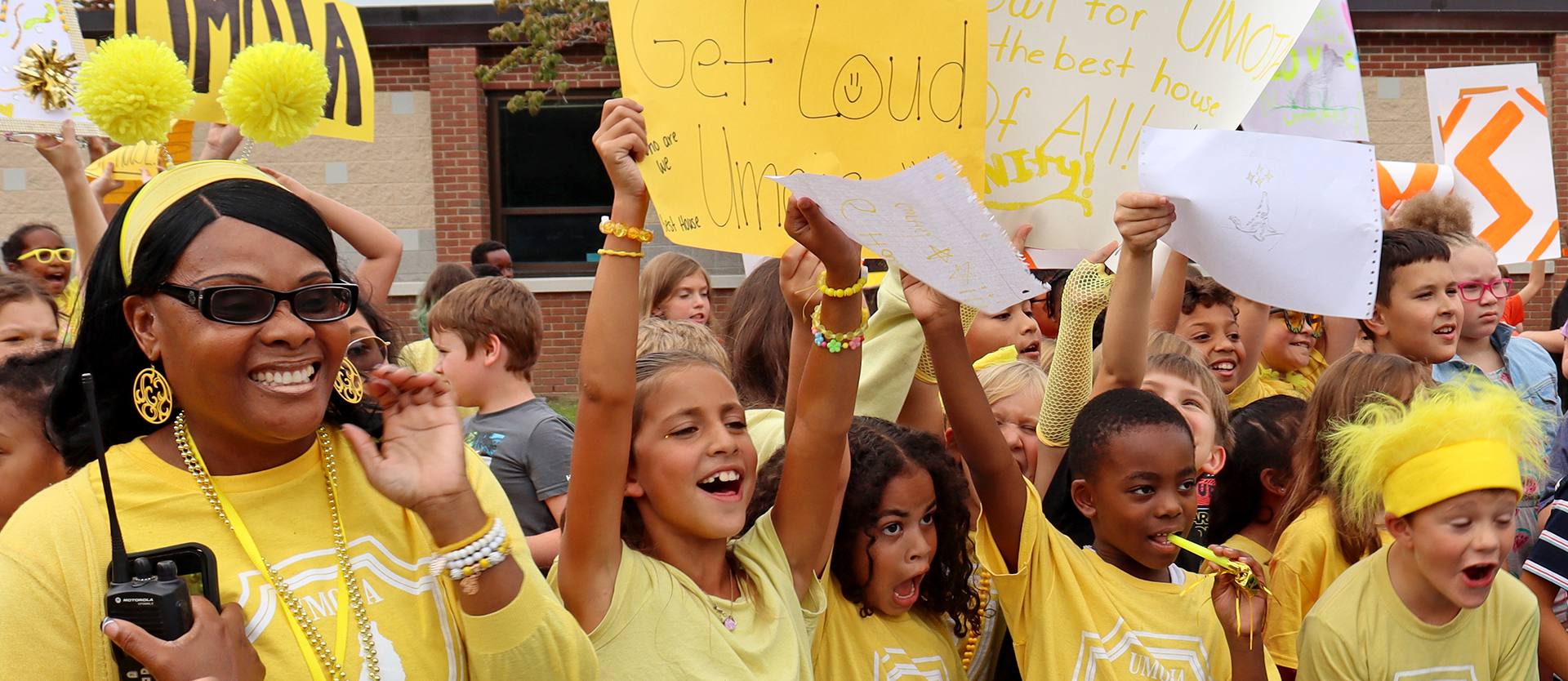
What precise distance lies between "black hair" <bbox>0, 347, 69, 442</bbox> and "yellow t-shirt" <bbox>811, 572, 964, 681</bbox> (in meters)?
1.73

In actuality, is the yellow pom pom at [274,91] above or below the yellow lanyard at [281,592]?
above

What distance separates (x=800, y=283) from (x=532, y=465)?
4.53ft

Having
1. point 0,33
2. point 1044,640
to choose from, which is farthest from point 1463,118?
point 0,33

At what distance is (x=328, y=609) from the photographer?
5.38ft

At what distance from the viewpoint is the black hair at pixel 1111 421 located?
9.05ft

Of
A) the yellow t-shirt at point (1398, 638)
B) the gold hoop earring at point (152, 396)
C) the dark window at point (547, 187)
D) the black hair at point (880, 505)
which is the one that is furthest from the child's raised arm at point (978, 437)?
the dark window at point (547, 187)

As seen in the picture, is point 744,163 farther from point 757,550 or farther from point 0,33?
point 0,33

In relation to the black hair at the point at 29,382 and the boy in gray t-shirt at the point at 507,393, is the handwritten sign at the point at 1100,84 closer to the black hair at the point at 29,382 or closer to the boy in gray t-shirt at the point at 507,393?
the boy in gray t-shirt at the point at 507,393

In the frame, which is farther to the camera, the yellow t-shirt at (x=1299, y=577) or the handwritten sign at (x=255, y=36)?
the handwritten sign at (x=255, y=36)

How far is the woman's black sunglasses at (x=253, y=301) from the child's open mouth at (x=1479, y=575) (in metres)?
2.36

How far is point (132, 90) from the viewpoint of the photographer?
189cm

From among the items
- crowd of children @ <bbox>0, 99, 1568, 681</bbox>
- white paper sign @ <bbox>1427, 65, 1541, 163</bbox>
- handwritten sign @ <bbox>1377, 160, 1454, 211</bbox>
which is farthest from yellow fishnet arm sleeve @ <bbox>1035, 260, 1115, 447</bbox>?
white paper sign @ <bbox>1427, 65, 1541, 163</bbox>

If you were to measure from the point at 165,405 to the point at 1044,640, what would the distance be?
1.81 meters

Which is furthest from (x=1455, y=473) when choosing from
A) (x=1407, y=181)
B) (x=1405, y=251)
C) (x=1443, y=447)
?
(x=1407, y=181)
